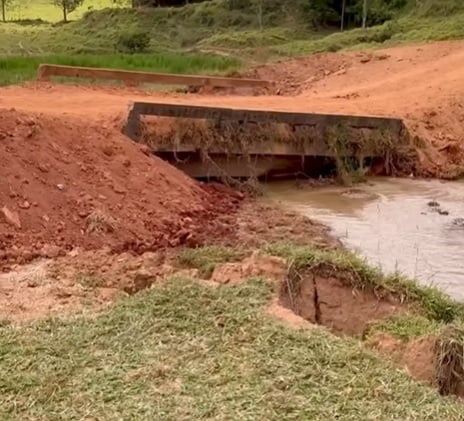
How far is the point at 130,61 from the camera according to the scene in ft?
66.6

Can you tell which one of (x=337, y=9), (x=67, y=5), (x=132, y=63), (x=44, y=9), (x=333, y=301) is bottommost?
(x=333, y=301)

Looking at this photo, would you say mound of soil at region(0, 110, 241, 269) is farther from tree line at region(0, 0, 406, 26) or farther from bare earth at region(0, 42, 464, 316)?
tree line at region(0, 0, 406, 26)

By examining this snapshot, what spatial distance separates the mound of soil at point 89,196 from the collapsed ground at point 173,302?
0.02m

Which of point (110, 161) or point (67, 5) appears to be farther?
point (67, 5)

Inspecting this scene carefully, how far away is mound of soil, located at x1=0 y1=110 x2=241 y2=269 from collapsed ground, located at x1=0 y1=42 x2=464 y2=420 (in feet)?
0.07

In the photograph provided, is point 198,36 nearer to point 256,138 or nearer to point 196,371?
point 256,138

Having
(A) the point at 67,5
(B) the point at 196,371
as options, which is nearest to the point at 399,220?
(B) the point at 196,371

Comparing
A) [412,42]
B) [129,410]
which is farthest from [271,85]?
[129,410]

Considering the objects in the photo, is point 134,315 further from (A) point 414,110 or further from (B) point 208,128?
(A) point 414,110

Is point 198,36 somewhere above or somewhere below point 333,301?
above

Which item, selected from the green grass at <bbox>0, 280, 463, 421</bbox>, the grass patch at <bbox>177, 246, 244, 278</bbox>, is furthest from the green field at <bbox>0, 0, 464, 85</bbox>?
the green grass at <bbox>0, 280, 463, 421</bbox>

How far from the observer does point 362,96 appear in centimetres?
1667

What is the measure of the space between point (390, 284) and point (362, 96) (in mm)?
9787

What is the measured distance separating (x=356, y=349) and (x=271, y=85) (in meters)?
13.3
